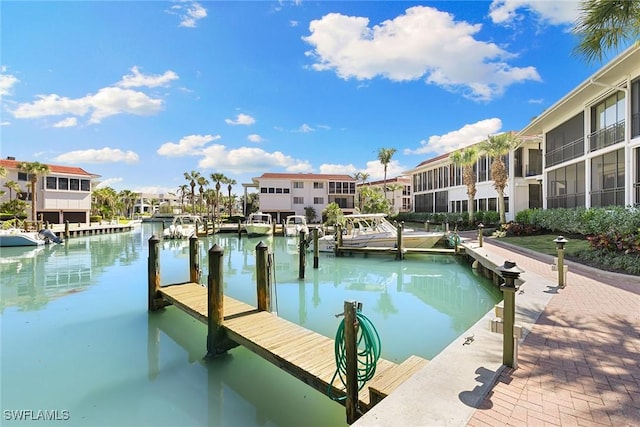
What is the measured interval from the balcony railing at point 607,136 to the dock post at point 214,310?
709 inches

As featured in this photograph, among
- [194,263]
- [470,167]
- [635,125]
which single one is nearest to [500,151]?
[470,167]

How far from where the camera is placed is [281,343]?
5434mm

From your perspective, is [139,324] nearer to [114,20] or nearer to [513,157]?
[114,20]

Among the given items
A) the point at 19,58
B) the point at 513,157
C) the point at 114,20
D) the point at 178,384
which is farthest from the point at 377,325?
the point at 513,157

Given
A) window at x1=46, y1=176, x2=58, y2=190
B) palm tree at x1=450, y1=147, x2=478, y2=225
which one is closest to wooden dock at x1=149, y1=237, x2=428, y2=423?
palm tree at x1=450, y1=147, x2=478, y2=225

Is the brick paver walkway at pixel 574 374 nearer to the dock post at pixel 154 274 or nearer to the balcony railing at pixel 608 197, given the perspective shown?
the dock post at pixel 154 274

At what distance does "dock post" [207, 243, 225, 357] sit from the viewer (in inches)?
252

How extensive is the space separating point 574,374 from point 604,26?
10484mm

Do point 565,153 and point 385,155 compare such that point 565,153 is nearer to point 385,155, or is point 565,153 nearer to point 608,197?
point 608,197

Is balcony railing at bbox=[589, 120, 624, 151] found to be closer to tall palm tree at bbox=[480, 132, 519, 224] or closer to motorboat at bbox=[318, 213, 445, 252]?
tall palm tree at bbox=[480, 132, 519, 224]

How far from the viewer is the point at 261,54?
59.7 ft

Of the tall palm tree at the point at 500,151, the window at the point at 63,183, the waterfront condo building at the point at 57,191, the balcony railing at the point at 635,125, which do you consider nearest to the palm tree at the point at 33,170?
the waterfront condo building at the point at 57,191

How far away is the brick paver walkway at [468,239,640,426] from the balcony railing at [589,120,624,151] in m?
12.0

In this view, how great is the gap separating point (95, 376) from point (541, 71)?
25399 millimetres
